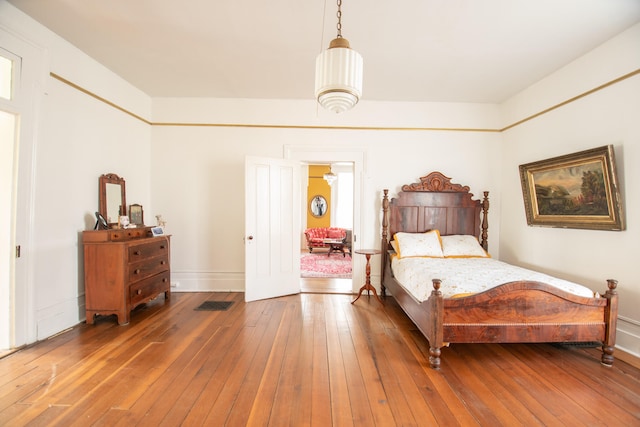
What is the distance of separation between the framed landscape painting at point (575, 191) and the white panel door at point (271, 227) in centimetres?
336

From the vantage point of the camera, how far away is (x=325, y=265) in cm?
684

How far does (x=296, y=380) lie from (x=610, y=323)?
2.78 meters

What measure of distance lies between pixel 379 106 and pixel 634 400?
4299 mm

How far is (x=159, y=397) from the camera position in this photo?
2025 millimetres

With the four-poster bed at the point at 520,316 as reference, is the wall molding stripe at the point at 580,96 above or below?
above

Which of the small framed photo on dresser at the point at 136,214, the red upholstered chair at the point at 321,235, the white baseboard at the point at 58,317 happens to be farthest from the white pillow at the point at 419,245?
the red upholstered chair at the point at 321,235

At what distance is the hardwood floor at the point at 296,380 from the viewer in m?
1.86

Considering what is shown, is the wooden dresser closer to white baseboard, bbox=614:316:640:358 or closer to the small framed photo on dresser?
the small framed photo on dresser

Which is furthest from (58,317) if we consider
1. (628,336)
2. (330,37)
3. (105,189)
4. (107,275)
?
(628,336)

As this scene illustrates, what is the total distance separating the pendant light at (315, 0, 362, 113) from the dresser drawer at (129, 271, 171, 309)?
326 centimetres

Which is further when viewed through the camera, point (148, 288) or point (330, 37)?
point (148, 288)

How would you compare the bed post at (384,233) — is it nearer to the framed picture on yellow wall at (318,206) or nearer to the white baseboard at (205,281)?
the white baseboard at (205,281)

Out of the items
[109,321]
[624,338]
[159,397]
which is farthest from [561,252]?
[109,321]

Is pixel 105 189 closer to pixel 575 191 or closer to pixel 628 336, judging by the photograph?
pixel 575 191
